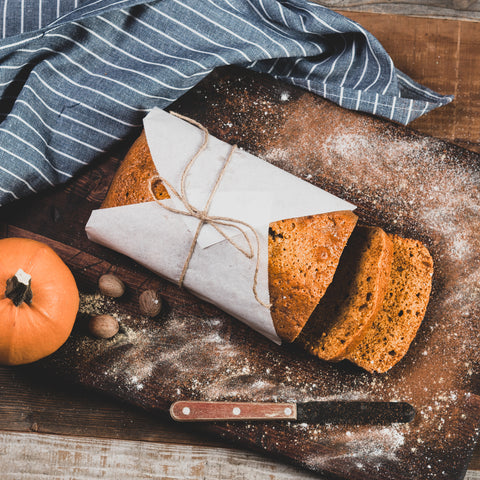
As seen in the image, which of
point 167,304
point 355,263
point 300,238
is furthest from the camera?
point 167,304

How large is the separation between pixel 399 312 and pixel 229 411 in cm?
85

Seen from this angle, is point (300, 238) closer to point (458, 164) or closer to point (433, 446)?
point (458, 164)

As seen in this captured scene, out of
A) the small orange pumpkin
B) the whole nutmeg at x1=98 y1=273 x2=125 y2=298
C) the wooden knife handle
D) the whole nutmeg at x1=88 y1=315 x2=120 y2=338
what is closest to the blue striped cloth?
the small orange pumpkin

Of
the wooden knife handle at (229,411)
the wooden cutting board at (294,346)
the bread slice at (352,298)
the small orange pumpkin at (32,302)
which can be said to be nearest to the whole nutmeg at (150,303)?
the wooden cutting board at (294,346)

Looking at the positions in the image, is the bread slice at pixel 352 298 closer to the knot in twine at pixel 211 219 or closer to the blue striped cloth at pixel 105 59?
the knot in twine at pixel 211 219

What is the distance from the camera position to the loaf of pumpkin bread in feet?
5.56

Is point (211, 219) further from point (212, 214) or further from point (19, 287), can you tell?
point (19, 287)

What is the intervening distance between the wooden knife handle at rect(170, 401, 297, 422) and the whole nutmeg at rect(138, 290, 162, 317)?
1.34 feet

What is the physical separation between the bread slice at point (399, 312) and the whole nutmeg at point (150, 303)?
85cm

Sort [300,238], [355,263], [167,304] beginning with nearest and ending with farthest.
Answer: [300,238], [355,263], [167,304]

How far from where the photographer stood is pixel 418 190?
2.06 meters

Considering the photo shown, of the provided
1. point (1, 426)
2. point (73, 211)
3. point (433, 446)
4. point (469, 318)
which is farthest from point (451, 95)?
point (1, 426)

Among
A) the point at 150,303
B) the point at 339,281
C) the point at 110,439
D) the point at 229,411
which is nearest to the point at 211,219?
the point at 150,303

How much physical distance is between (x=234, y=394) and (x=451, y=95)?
1.71 m
